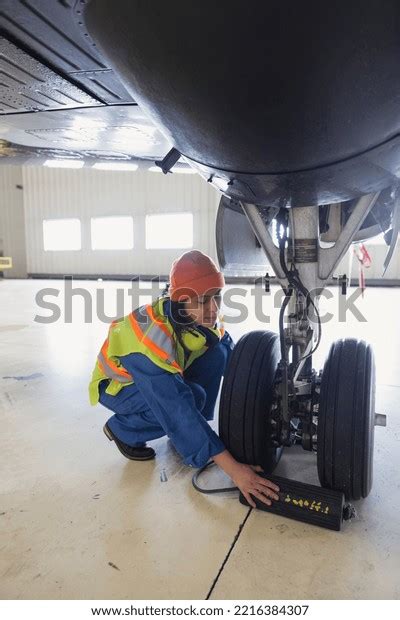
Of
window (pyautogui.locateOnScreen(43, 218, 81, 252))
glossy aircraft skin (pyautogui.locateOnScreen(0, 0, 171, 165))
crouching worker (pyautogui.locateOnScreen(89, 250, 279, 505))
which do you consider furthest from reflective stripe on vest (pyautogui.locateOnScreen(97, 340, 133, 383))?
window (pyautogui.locateOnScreen(43, 218, 81, 252))

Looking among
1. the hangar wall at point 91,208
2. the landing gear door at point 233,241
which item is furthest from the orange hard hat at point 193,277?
the hangar wall at point 91,208

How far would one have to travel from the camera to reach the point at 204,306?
1429 mm

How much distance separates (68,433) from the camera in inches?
74.4

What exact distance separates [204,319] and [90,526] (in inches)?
28.1

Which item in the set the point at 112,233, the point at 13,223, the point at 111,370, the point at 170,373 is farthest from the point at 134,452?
the point at 13,223

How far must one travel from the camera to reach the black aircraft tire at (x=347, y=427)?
1.23 meters

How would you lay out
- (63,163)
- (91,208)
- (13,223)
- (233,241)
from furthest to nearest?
(13,223) → (91,208) → (63,163) → (233,241)

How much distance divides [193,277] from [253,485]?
2.21 feet

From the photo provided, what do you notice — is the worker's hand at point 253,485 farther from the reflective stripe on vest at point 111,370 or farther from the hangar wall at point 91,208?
the hangar wall at point 91,208

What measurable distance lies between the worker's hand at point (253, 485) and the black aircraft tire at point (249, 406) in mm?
67

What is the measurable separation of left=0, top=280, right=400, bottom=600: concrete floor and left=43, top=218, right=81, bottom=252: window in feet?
41.9

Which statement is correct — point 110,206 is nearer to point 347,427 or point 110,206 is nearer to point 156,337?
point 156,337

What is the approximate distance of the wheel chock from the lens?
119 centimetres

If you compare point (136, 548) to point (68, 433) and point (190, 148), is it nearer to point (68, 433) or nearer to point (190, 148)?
point (68, 433)
